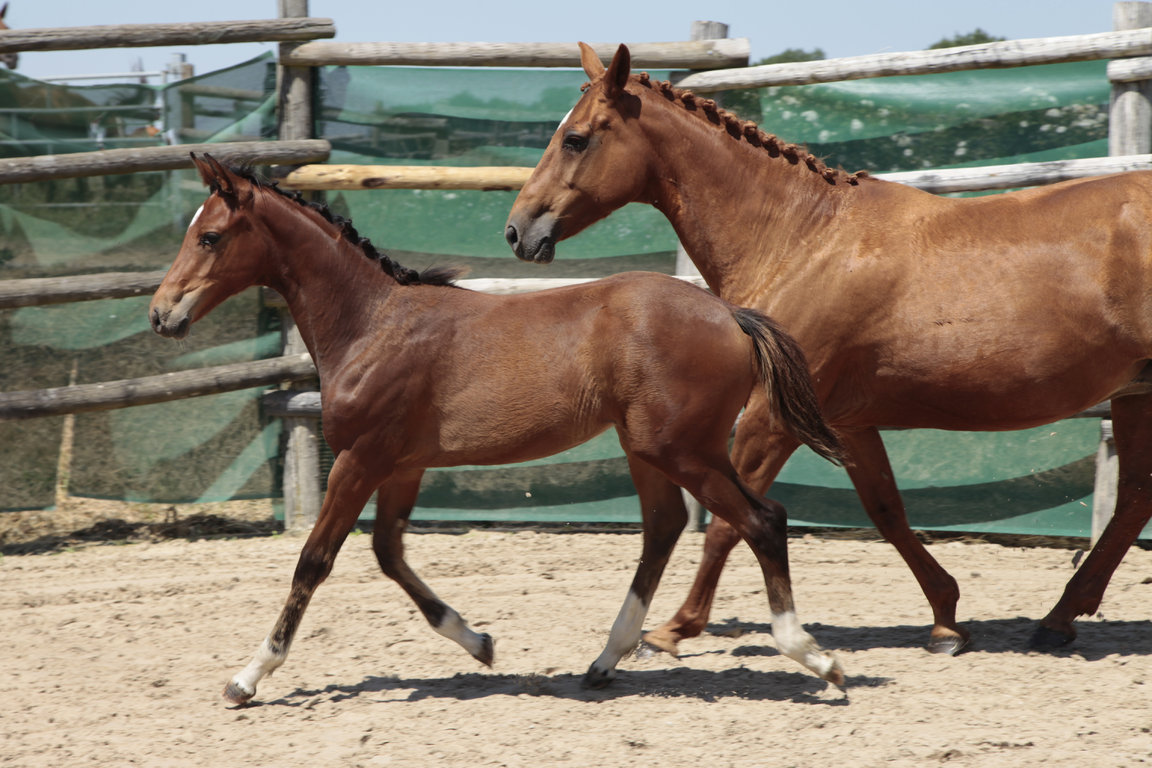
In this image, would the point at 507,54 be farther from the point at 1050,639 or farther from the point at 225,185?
the point at 1050,639

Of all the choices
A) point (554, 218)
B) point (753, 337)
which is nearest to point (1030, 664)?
point (753, 337)

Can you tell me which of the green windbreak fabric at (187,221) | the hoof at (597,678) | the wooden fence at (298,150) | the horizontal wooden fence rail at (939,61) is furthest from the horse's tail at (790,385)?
the horizontal wooden fence rail at (939,61)

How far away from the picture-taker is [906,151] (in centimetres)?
575

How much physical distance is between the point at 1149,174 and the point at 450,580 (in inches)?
133

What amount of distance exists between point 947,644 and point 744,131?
201 centimetres

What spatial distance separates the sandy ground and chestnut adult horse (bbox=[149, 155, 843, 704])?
0.72 feet

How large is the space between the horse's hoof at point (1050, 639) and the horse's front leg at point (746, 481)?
1.12m

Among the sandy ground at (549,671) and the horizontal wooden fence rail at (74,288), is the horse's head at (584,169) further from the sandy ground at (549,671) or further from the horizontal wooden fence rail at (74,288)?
the horizontal wooden fence rail at (74,288)

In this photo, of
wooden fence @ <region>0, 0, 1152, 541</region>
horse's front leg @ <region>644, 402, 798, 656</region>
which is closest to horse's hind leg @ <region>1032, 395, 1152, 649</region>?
horse's front leg @ <region>644, 402, 798, 656</region>

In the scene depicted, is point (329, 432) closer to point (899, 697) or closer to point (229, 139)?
point (899, 697)

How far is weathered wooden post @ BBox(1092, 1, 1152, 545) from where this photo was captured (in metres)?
5.17

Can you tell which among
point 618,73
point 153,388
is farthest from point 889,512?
point 153,388

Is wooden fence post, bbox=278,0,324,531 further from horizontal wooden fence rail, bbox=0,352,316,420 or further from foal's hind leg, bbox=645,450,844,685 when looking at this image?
foal's hind leg, bbox=645,450,844,685

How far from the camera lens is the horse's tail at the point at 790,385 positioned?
345cm
